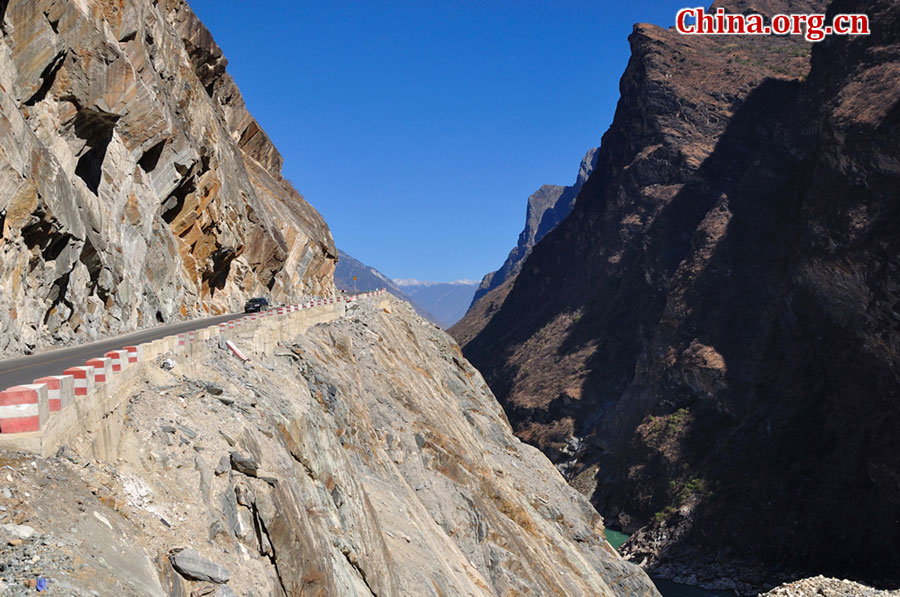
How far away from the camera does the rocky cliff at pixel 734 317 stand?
63.0 meters

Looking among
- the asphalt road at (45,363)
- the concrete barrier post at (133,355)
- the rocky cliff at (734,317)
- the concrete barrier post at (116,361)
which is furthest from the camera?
the rocky cliff at (734,317)

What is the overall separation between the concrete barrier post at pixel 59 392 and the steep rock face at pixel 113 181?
1085cm

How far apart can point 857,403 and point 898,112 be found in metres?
25.1

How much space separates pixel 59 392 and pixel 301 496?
480 cm

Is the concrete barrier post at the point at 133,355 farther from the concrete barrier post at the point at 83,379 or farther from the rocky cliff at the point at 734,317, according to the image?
the rocky cliff at the point at 734,317

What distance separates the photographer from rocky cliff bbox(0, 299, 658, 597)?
695 cm

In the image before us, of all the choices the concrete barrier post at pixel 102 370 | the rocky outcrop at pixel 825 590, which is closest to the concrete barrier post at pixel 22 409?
the concrete barrier post at pixel 102 370

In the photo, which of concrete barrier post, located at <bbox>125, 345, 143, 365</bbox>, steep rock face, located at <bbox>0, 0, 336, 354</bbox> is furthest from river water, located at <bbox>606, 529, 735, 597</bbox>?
concrete barrier post, located at <bbox>125, 345, 143, 365</bbox>

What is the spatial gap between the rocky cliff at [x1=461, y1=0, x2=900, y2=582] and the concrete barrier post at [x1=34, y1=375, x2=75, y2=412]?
59.4m

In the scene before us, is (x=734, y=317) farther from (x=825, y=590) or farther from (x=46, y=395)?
(x=46, y=395)

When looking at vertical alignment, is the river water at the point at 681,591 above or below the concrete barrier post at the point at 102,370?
below

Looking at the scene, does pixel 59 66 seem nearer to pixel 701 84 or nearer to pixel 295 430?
pixel 295 430

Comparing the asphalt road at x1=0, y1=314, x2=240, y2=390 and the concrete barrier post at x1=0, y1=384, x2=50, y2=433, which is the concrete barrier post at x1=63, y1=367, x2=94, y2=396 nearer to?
the concrete barrier post at x1=0, y1=384, x2=50, y2=433

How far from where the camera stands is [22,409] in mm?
7156
